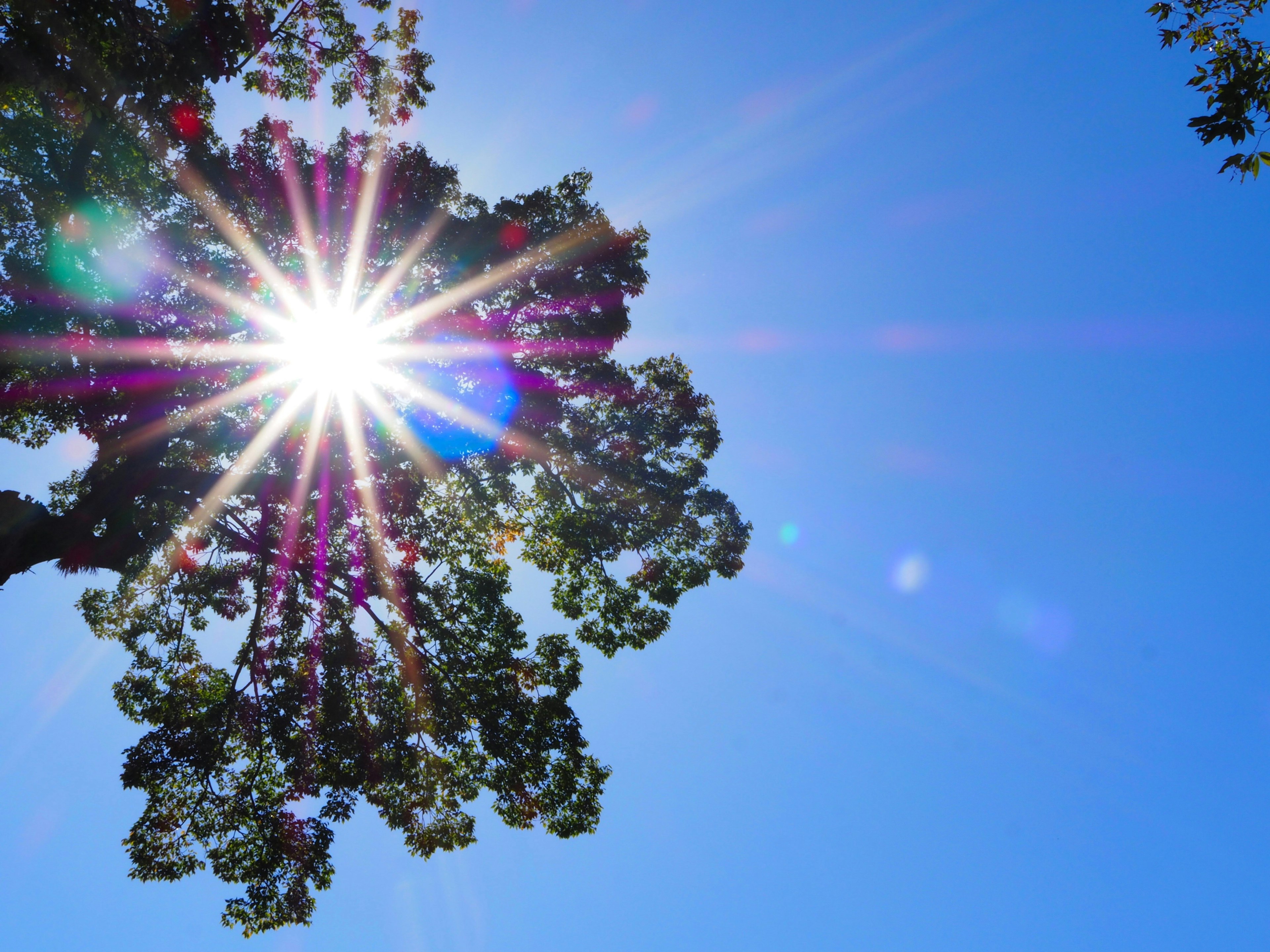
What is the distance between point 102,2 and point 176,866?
13244mm

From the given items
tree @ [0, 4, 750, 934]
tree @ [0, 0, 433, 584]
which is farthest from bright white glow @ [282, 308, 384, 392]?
tree @ [0, 0, 433, 584]

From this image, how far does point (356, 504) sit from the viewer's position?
13.7m

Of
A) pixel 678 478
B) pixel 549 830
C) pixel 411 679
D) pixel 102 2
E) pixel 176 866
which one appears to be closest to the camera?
pixel 102 2

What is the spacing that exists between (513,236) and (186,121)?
255 inches

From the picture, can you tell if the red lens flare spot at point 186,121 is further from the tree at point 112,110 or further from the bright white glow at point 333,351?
the bright white glow at point 333,351

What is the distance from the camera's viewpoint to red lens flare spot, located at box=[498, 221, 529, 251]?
1335 cm

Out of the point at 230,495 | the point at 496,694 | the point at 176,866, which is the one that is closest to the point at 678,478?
the point at 496,694

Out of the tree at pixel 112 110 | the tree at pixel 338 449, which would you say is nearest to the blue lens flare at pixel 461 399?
the tree at pixel 338 449

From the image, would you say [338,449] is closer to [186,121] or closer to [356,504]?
[356,504]

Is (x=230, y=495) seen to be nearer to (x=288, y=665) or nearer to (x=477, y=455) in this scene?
(x=288, y=665)

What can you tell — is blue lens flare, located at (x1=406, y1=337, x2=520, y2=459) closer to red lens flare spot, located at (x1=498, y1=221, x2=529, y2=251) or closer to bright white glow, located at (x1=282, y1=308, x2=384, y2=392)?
bright white glow, located at (x1=282, y1=308, x2=384, y2=392)

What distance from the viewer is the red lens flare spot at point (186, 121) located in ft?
39.9

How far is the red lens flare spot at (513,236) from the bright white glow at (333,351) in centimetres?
337

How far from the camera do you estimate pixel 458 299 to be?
43.8 ft
